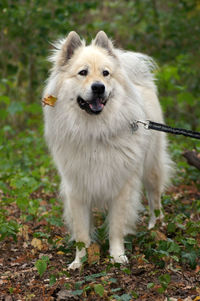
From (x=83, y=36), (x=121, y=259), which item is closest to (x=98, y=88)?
(x=121, y=259)

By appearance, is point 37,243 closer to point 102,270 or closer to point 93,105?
point 102,270

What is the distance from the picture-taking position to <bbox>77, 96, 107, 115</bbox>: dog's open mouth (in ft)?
11.3

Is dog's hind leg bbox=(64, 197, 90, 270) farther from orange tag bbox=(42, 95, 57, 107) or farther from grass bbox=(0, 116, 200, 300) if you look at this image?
orange tag bbox=(42, 95, 57, 107)

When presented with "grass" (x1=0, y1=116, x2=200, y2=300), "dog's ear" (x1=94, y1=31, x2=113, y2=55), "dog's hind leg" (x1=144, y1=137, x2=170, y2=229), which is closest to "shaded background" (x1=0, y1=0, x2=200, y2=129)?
"dog's hind leg" (x1=144, y1=137, x2=170, y2=229)

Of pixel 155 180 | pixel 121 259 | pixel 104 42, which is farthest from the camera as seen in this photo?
pixel 155 180

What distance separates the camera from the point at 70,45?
12.3 feet

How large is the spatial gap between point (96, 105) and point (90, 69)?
338mm

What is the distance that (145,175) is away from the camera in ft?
15.8

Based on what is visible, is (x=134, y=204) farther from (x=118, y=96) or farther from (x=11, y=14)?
(x=11, y=14)

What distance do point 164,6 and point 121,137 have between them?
29.5 ft

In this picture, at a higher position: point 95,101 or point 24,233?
point 95,101

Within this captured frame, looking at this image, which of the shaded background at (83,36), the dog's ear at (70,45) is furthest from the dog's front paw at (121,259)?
the shaded background at (83,36)

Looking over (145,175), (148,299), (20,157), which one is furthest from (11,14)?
(148,299)

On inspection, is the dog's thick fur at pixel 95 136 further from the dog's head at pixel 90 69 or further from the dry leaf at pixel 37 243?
the dry leaf at pixel 37 243
